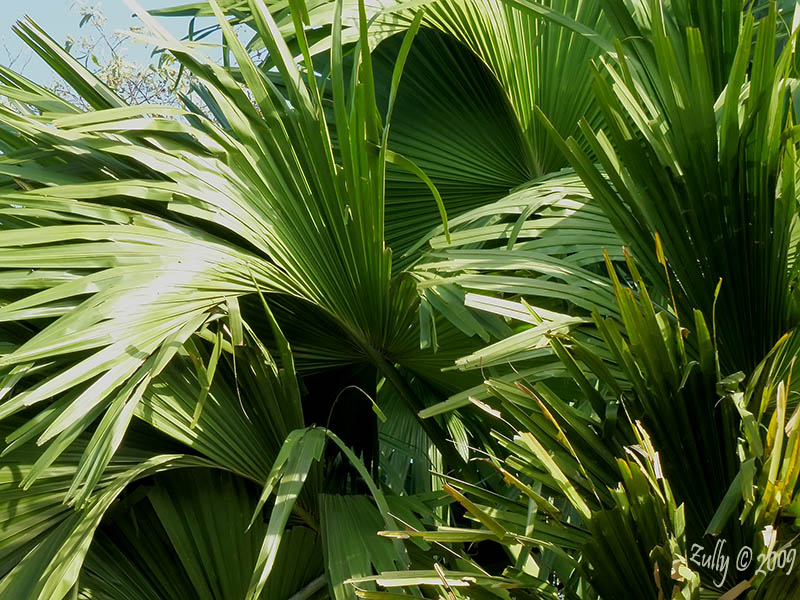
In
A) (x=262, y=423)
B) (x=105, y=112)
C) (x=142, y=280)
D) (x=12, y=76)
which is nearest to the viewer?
(x=142, y=280)

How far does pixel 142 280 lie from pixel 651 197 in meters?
0.89

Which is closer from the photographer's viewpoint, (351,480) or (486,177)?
(351,480)

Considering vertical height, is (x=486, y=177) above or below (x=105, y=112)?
below

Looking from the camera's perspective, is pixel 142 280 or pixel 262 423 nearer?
pixel 142 280

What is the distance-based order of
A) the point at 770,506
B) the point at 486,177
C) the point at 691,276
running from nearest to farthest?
the point at 770,506
the point at 691,276
the point at 486,177

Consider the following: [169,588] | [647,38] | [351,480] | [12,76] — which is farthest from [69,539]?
[647,38]

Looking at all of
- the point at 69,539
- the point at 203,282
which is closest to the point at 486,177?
the point at 203,282

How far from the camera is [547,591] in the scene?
121cm

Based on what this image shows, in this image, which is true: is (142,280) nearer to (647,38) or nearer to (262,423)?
(262,423)

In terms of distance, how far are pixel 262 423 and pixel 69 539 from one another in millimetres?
453

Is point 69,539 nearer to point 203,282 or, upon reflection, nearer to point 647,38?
point 203,282

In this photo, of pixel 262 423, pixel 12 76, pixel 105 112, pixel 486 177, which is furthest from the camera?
pixel 486 177

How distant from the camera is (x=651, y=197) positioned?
1.43 m

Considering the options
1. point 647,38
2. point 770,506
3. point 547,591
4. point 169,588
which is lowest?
point 169,588
